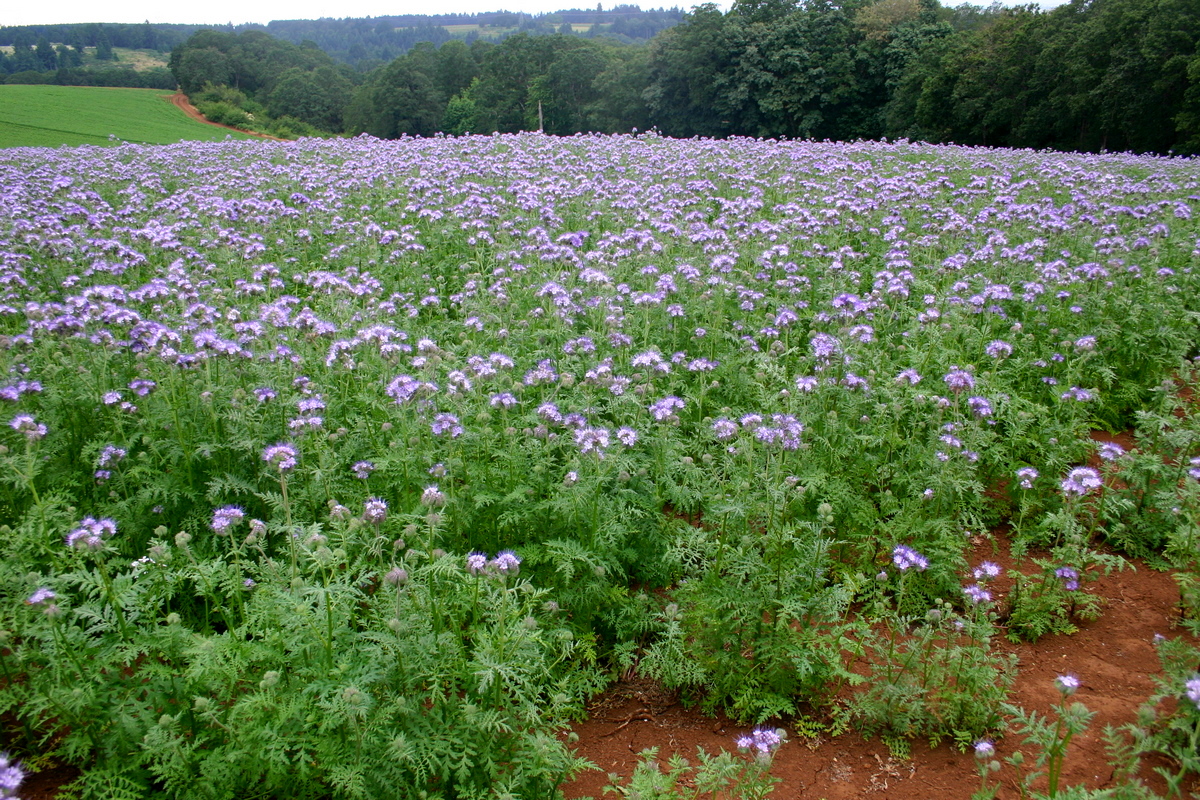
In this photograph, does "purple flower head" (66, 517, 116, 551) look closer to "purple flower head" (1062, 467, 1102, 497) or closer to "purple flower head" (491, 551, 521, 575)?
"purple flower head" (491, 551, 521, 575)

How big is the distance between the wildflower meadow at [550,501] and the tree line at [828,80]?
23.9 meters

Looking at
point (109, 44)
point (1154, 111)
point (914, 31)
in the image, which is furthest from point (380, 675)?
point (109, 44)

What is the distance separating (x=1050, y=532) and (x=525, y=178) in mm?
10251

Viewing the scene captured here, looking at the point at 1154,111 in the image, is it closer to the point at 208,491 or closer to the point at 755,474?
the point at 755,474

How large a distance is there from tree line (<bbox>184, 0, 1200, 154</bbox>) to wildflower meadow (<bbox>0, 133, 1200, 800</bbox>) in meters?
23.9

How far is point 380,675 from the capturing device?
2928 millimetres

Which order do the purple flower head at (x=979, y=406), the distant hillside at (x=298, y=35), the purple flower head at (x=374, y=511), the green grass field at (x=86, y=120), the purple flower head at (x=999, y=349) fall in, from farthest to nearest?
the distant hillside at (x=298, y=35) → the green grass field at (x=86, y=120) → the purple flower head at (x=999, y=349) → the purple flower head at (x=979, y=406) → the purple flower head at (x=374, y=511)

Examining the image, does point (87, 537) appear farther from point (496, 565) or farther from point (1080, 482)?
point (1080, 482)

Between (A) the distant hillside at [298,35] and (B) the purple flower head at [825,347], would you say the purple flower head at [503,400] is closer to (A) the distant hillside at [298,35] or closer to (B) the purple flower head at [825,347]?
(B) the purple flower head at [825,347]

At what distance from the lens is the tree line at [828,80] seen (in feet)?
102

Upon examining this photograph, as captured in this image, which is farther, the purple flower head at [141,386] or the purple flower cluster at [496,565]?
the purple flower head at [141,386]

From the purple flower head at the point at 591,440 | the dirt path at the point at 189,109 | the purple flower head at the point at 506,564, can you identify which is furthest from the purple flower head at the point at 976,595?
the dirt path at the point at 189,109

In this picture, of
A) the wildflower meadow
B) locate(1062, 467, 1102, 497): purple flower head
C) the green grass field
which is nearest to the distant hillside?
the green grass field

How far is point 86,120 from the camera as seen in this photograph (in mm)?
33375
